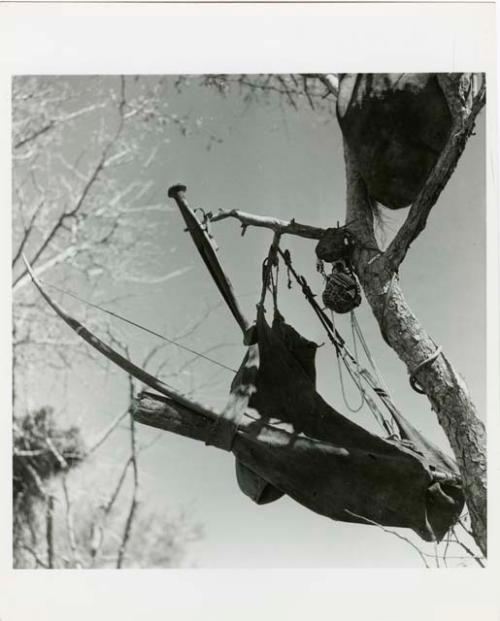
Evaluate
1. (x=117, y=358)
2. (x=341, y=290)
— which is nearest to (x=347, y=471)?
(x=341, y=290)

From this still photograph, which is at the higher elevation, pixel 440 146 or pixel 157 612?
pixel 440 146

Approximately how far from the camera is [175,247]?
165cm

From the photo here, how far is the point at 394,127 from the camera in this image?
5.33 ft

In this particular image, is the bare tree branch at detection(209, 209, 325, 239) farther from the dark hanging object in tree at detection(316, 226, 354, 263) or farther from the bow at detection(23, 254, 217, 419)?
the bow at detection(23, 254, 217, 419)

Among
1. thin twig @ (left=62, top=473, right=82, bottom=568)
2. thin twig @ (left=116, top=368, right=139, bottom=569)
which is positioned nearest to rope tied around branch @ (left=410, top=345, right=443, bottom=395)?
thin twig @ (left=116, top=368, right=139, bottom=569)

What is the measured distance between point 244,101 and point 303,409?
637 millimetres

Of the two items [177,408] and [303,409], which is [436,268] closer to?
[303,409]

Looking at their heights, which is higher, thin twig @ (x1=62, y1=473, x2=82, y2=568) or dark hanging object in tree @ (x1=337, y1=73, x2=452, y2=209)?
dark hanging object in tree @ (x1=337, y1=73, x2=452, y2=209)

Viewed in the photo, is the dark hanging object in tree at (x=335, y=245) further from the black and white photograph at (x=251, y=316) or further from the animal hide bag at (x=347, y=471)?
the animal hide bag at (x=347, y=471)

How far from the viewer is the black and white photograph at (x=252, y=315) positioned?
161 cm

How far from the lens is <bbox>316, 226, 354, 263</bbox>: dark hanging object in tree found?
1.64 m

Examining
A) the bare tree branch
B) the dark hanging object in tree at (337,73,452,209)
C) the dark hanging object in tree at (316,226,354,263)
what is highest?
the dark hanging object in tree at (337,73,452,209)

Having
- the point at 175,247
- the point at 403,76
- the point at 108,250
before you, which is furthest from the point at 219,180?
the point at 403,76

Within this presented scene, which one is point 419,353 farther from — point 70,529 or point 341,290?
point 70,529
